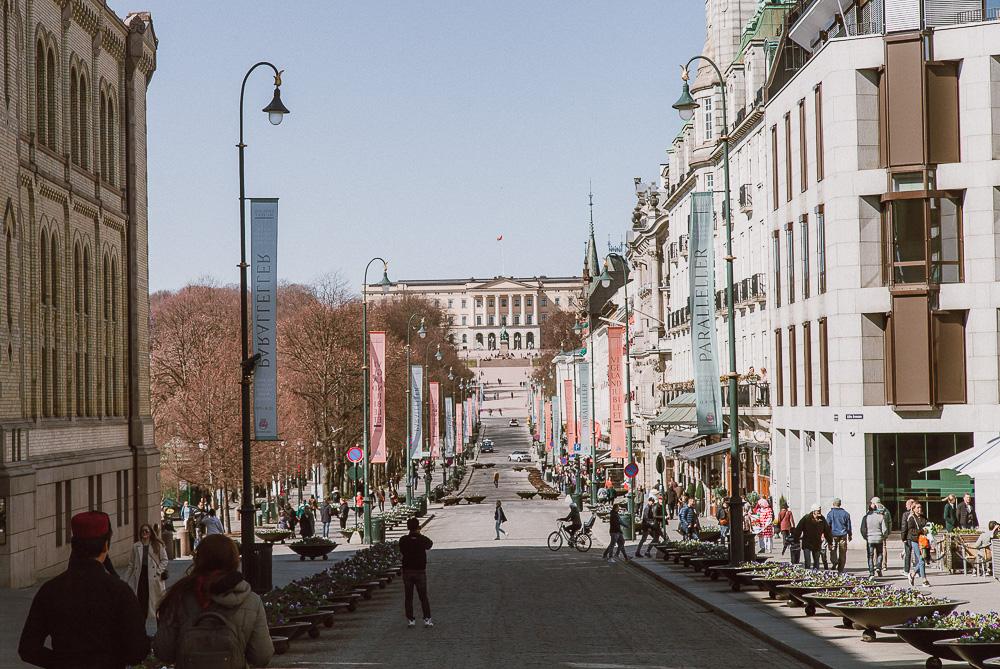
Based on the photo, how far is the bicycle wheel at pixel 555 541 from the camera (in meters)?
44.5

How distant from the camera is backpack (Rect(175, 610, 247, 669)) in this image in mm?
7387

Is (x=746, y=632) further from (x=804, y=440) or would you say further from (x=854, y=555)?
(x=804, y=440)

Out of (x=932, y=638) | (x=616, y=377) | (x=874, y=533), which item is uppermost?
(x=616, y=377)

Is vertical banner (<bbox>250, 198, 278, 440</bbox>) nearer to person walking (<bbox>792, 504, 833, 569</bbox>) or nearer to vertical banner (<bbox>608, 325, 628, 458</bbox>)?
person walking (<bbox>792, 504, 833, 569</bbox>)

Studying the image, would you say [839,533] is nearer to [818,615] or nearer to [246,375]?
[818,615]

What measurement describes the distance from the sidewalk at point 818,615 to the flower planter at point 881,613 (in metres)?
0.21

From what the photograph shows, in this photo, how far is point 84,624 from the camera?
7.32 metres

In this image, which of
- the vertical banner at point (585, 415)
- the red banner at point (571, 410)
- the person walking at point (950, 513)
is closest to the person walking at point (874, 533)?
the person walking at point (950, 513)

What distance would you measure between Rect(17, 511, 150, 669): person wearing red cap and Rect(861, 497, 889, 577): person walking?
22792mm

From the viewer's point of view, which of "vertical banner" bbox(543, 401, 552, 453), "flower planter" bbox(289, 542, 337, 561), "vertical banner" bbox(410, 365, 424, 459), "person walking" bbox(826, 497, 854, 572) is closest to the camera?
"person walking" bbox(826, 497, 854, 572)

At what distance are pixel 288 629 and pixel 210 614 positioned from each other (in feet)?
37.3

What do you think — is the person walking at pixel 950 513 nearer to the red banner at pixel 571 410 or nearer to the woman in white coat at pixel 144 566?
the woman in white coat at pixel 144 566

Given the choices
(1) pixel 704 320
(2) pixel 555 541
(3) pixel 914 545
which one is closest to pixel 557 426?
(2) pixel 555 541

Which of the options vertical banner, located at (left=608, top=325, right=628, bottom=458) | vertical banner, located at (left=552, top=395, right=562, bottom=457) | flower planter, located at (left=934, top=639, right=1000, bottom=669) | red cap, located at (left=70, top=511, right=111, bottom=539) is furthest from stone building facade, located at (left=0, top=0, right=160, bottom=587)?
vertical banner, located at (left=552, top=395, right=562, bottom=457)
